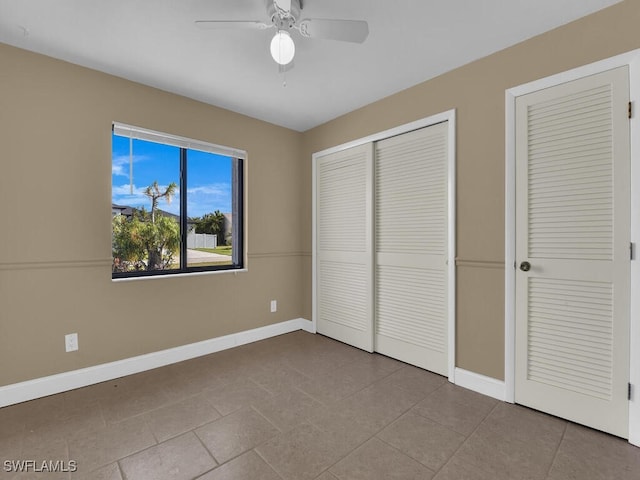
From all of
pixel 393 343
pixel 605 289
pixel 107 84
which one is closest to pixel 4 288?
pixel 107 84

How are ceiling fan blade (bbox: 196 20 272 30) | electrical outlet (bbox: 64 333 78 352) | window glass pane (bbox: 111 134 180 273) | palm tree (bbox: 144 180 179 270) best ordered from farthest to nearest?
palm tree (bbox: 144 180 179 270), window glass pane (bbox: 111 134 180 273), electrical outlet (bbox: 64 333 78 352), ceiling fan blade (bbox: 196 20 272 30)

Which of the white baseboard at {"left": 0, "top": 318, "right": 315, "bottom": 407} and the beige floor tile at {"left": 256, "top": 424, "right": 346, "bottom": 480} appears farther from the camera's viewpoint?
the white baseboard at {"left": 0, "top": 318, "right": 315, "bottom": 407}

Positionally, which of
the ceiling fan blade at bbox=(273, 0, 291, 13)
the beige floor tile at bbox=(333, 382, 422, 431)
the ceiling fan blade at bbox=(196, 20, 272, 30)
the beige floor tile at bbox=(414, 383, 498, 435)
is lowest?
the beige floor tile at bbox=(333, 382, 422, 431)

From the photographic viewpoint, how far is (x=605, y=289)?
5.92 feet

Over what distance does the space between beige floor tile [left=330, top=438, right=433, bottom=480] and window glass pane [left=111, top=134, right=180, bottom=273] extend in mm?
2274

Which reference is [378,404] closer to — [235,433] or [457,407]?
[457,407]

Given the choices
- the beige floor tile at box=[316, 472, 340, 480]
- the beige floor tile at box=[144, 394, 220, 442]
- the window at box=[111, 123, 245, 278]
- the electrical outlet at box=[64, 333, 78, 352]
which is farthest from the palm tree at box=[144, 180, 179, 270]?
the beige floor tile at box=[316, 472, 340, 480]

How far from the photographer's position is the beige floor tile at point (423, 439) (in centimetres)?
163

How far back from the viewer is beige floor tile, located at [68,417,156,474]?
62.8 inches

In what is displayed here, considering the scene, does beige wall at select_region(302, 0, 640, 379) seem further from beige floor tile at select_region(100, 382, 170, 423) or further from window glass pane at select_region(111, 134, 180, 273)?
window glass pane at select_region(111, 134, 180, 273)

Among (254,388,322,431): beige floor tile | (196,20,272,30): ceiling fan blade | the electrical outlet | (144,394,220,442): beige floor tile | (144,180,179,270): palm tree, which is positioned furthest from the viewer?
(144,180,179,270): palm tree

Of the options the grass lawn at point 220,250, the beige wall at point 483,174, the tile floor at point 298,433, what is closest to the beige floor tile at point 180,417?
the tile floor at point 298,433

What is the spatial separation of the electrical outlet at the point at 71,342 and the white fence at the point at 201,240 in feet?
3.75

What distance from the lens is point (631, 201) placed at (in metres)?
1.71
